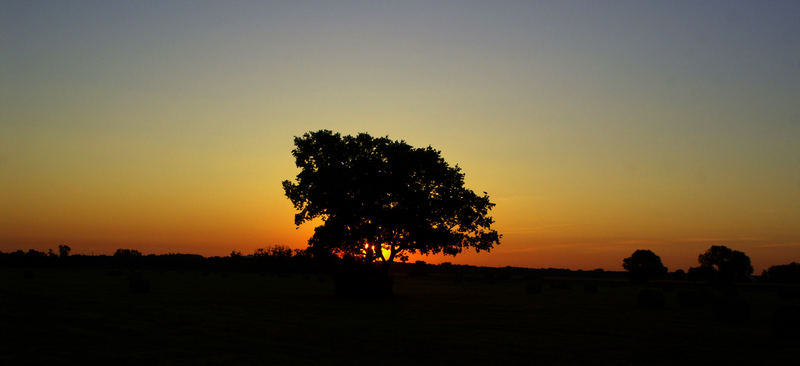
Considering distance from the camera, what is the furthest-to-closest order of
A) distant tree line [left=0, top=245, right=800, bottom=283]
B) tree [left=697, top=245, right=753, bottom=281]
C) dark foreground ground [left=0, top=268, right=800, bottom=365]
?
tree [left=697, top=245, right=753, bottom=281] < distant tree line [left=0, top=245, right=800, bottom=283] < dark foreground ground [left=0, top=268, right=800, bottom=365]

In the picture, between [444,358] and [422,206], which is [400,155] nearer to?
[422,206]

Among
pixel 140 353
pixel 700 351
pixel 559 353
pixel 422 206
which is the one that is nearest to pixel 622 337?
pixel 700 351

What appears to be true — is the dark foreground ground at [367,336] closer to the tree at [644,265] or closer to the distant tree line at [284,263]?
the distant tree line at [284,263]

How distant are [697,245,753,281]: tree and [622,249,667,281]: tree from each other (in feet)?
50.5

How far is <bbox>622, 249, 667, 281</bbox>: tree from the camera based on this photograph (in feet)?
524

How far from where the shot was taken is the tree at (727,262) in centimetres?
17075

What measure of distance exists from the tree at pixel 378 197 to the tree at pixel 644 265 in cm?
12627

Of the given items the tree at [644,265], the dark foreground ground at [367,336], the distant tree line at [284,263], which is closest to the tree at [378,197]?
the dark foreground ground at [367,336]

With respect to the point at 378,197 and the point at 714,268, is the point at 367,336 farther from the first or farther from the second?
the point at 714,268


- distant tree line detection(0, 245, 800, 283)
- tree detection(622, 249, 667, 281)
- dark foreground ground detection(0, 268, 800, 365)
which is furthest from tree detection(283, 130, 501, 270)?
tree detection(622, 249, 667, 281)

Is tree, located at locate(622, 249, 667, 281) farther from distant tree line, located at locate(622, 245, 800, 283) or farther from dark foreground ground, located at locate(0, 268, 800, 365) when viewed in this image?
dark foreground ground, located at locate(0, 268, 800, 365)

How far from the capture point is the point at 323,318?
26703mm

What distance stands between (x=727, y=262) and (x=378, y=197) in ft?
544

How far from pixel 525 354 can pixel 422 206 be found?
2832 centimetres
